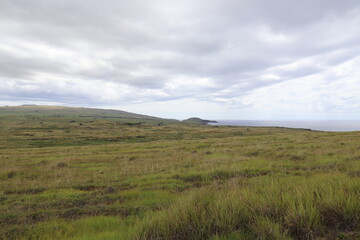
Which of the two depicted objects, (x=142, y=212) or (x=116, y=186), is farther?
(x=116, y=186)

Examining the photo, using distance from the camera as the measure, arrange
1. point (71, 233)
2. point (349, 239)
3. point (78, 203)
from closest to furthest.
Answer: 1. point (349, 239)
2. point (71, 233)
3. point (78, 203)

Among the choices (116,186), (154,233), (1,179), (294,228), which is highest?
(294,228)

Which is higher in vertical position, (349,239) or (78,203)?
(349,239)

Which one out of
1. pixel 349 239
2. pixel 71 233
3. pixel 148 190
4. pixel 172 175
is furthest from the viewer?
pixel 172 175

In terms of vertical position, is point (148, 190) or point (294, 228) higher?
point (294, 228)

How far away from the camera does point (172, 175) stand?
9734 mm

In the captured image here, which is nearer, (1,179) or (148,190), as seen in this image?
(148,190)

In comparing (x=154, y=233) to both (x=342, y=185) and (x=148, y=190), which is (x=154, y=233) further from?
(x=342, y=185)

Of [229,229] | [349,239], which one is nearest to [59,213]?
[229,229]

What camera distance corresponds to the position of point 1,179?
10.4 metres

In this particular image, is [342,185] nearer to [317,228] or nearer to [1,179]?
[317,228]

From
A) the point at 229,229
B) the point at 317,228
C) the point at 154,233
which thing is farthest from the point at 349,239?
the point at 154,233

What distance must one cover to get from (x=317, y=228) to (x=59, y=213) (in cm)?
657

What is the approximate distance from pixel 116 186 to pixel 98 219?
3.58m
